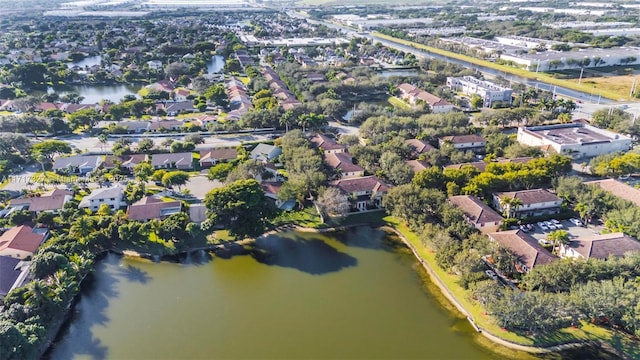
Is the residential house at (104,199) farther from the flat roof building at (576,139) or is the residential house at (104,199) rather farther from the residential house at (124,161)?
the flat roof building at (576,139)

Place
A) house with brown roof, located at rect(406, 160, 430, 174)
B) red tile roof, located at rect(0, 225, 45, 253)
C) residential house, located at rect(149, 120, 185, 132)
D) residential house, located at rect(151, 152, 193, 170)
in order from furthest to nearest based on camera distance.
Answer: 1. residential house, located at rect(149, 120, 185, 132)
2. residential house, located at rect(151, 152, 193, 170)
3. house with brown roof, located at rect(406, 160, 430, 174)
4. red tile roof, located at rect(0, 225, 45, 253)

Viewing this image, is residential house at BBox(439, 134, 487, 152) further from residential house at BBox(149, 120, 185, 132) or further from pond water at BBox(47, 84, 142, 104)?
pond water at BBox(47, 84, 142, 104)

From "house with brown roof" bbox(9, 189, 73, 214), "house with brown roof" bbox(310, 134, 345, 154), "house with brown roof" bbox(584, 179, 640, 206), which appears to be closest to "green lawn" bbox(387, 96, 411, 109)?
"house with brown roof" bbox(310, 134, 345, 154)

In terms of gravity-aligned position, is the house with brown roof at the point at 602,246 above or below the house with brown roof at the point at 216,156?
below

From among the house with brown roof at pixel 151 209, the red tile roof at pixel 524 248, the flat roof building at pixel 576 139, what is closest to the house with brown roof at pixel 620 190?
the flat roof building at pixel 576 139

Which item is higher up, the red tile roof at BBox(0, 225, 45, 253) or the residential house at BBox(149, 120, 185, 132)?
the residential house at BBox(149, 120, 185, 132)
